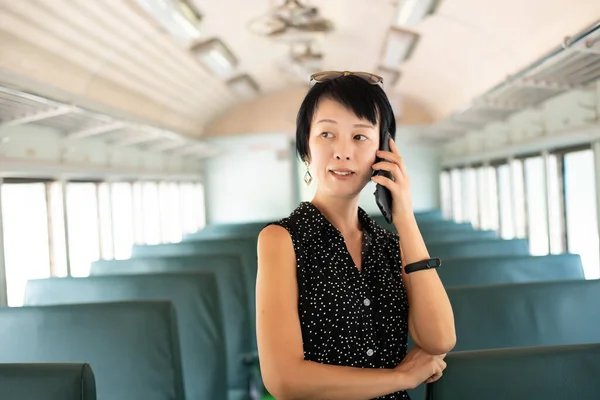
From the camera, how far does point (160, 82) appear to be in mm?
9375

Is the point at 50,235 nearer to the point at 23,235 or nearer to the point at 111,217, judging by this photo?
the point at 23,235

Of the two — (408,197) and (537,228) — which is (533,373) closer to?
(408,197)

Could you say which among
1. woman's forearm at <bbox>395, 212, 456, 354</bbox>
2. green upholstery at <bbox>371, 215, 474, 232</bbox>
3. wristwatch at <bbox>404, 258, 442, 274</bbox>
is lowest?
green upholstery at <bbox>371, 215, 474, 232</bbox>

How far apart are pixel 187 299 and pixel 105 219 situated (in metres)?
4.60

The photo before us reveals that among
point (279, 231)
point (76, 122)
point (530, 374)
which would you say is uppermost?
point (76, 122)

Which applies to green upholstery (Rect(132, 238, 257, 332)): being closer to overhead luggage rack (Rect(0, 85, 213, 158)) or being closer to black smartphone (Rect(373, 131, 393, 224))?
overhead luggage rack (Rect(0, 85, 213, 158))

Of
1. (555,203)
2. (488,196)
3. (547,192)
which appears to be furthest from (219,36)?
(488,196)

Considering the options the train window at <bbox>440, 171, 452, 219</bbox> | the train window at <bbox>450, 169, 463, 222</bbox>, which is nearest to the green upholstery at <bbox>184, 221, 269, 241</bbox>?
the train window at <bbox>450, 169, 463, 222</bbox>

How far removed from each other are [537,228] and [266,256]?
6957 millimetres

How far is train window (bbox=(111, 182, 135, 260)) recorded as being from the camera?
27.7 feet

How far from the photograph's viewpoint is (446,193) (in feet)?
49.4

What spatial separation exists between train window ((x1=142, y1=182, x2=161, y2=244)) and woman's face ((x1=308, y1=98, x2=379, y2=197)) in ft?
27.8

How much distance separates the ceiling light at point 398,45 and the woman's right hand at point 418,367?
701 centimetres

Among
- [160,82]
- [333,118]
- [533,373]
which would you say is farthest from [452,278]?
[160,82]
